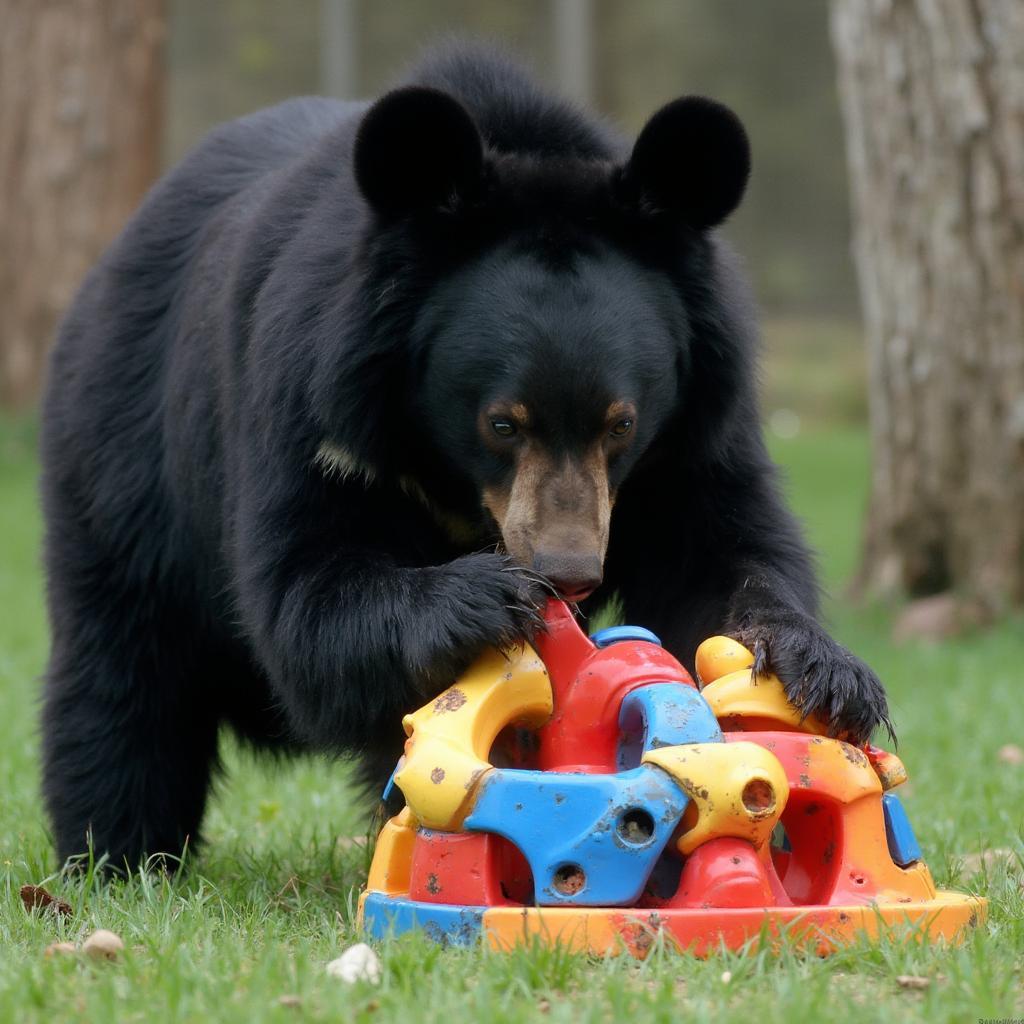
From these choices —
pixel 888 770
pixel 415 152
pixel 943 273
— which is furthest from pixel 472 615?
pixel 943 273

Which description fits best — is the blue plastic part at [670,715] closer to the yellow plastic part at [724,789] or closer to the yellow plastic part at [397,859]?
the yellow plastic part at [724,789]

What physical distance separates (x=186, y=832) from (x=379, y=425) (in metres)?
1.45

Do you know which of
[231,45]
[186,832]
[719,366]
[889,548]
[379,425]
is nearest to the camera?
[379,425]

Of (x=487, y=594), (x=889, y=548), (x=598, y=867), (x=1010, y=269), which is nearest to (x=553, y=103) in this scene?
(x=487, y=594)

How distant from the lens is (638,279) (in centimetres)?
374

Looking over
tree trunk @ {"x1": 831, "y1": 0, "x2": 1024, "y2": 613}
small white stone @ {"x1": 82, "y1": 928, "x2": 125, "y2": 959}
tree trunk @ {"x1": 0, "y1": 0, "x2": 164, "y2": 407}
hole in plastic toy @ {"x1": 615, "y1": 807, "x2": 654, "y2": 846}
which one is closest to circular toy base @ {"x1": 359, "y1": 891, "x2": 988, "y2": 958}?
hole in plastic toy @ {"x1": 615, "y1": 807, "x2": 654, "y2": 846}

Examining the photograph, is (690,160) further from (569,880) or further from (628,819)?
(569,880)

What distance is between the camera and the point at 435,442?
375cm

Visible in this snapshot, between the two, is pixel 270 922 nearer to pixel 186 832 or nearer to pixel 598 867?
pixel 598 867

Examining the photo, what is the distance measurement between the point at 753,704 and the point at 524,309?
952mm

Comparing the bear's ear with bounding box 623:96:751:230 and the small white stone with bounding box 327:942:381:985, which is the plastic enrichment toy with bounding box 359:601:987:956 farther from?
the bear's ear with bounding box 623:96:751:230

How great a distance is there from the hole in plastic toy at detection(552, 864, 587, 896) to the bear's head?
65cm

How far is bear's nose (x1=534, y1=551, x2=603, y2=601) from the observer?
3303mm

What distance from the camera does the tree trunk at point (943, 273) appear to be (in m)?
7.70
